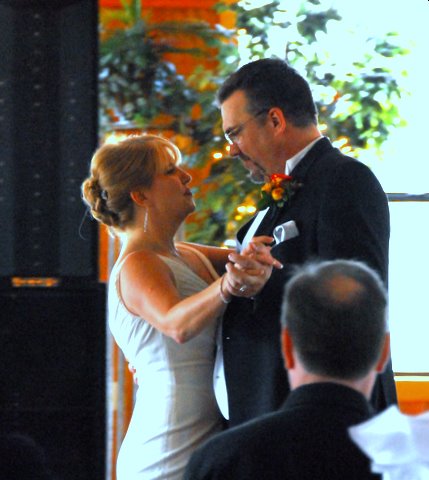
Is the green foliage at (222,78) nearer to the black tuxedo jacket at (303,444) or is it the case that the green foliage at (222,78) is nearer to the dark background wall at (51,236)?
the dark background wall at (51,236)

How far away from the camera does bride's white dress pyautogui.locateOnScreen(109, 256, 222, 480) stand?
2.92m

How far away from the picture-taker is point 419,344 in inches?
207

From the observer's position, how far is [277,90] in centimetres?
284

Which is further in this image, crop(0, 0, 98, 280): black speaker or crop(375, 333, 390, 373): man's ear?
crop(0, 0, 98, 280): black speaker

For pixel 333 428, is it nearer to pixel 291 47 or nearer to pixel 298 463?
pixel 298 463

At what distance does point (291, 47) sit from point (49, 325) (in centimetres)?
242

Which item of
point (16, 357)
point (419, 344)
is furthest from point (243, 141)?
point (419, 344)

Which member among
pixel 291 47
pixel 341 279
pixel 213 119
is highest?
pixel 291 47

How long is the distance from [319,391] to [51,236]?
1315 mm

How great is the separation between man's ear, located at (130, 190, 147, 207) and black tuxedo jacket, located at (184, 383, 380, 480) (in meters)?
1.54

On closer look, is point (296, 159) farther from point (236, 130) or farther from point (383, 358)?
point (383, 358)

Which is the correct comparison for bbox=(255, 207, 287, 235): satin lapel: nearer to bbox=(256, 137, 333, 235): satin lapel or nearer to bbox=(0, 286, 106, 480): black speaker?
bbox=(256, 137, 333, 235): satin lapel

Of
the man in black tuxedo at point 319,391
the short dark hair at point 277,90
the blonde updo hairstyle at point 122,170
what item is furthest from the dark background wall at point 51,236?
the man in black tuxedo at point 319,391

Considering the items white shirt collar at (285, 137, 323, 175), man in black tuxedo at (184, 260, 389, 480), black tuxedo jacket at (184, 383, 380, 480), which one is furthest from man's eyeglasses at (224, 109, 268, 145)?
black tuxedo jacket at (184, 383, 380, 480)
